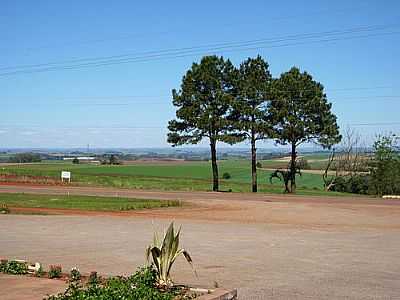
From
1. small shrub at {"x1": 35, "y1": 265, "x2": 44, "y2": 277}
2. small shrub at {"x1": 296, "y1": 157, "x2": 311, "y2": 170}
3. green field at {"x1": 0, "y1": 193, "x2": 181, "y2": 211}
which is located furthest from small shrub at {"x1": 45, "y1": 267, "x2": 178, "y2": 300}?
small shrub at {"x1": 296, "y1": 157, "x2": 311, "y2": 170}

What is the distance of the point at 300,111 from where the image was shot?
55500 millimetres

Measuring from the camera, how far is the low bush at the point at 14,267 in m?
10.6

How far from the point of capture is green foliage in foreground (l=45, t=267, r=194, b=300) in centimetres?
751

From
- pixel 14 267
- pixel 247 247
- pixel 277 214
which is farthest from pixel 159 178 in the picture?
pixel 14 267

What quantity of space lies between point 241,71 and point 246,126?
5562mm

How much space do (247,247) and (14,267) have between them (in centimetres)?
746

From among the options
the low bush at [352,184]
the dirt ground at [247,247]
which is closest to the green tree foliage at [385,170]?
the low bush at [352,184]

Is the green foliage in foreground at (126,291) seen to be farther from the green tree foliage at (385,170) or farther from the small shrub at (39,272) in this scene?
the green tree foliage at (385,170)

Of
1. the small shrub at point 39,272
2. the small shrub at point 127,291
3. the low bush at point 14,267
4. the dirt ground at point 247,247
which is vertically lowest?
the dirt ground at point 247,247

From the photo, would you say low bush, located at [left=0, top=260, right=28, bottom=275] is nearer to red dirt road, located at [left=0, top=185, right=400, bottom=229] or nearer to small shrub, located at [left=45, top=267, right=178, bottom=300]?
small shrub, located at [left=45, top=267, right=178, bottom=300]

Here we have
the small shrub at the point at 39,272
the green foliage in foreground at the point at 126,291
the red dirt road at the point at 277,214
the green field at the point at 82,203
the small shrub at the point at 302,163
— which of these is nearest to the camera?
the green foliage in foreground at the point at 126,291

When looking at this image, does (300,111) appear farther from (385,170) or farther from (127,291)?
(127,291)

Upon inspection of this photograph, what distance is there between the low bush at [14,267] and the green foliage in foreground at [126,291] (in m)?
2.64

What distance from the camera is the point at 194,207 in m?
33.4
